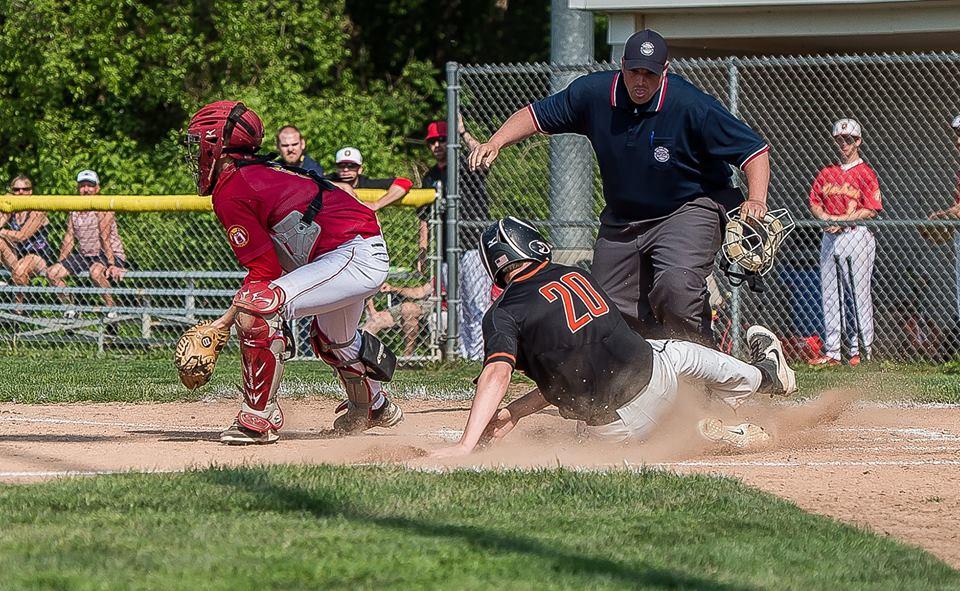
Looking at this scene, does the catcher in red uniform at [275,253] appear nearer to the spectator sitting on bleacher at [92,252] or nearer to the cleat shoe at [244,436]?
the cleat shoe at [244,436]

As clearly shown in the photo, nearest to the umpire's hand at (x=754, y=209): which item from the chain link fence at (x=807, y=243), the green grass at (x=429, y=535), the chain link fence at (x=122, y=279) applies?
the green grass at (x=429, y=535)

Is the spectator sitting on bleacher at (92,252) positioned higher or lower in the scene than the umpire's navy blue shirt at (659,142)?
lower

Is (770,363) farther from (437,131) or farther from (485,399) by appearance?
(437,131)

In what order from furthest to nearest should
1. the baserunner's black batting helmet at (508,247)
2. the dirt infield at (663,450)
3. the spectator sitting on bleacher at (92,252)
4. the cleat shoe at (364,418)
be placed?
the spectator sitting on bleacher at (92,252) < the cleat shoe at (364,418) < the baserunner's black batting helmet at (508,247) < the dirt infield at (663,450)

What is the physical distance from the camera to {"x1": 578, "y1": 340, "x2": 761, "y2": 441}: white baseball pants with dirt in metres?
6.48

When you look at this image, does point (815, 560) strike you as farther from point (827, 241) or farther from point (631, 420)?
point (827, 241)

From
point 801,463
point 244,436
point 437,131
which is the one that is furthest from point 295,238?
point 437,131

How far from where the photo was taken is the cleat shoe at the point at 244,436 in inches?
275

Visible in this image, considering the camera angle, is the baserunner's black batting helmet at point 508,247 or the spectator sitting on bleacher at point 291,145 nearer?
the baserunner's black batting helmet at point 508,247

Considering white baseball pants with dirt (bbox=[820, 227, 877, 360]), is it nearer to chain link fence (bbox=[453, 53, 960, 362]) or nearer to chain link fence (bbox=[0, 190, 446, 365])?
chain link fence (bbox=[453, 53, 960, 362])

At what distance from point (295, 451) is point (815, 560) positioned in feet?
10.4

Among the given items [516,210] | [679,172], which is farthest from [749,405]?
[516,210]

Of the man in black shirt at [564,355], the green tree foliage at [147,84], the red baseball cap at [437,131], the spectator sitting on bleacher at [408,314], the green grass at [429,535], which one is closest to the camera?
the green grass at [429,535]

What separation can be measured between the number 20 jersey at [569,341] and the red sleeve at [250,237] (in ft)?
3.80
